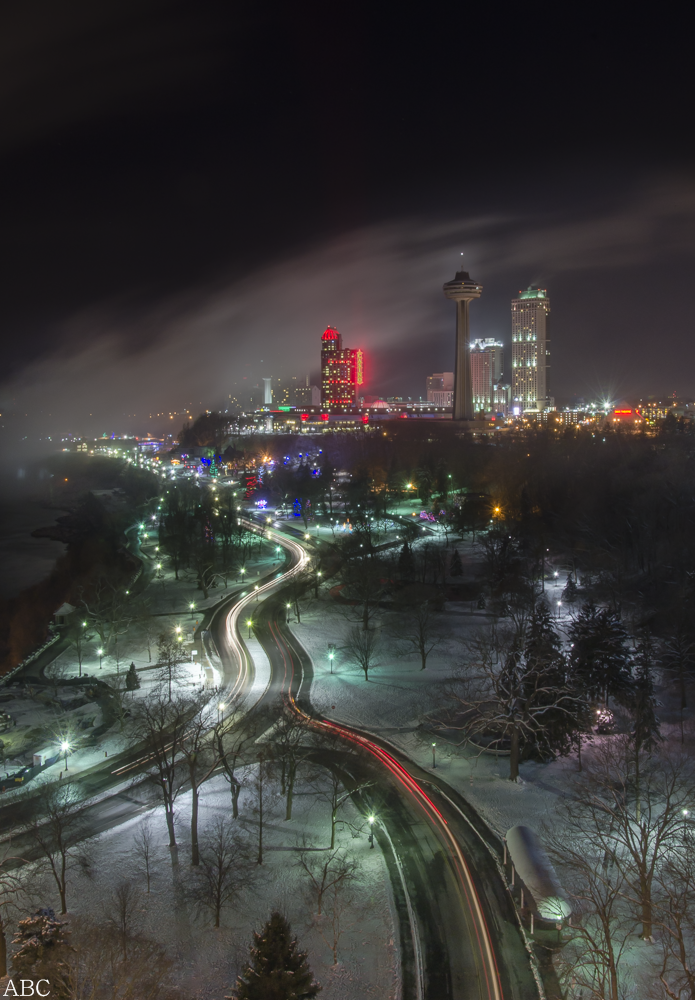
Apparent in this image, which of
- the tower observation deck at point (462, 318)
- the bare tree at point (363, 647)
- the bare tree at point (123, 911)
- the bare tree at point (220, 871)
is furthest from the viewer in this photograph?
the tower observation deck at point (462, 318)

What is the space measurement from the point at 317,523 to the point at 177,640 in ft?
75.6

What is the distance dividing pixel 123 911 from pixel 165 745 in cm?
556

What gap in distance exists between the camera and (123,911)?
926cm

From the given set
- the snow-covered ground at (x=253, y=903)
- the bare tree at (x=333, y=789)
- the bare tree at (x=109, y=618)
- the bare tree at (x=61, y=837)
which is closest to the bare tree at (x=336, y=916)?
the snow-covered ground at (x=253, y=903)

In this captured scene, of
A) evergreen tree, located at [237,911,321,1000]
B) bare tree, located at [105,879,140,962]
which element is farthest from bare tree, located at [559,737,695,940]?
bare tree, located at [105,879,140,962]

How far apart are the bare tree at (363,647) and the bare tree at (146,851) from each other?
893 cm

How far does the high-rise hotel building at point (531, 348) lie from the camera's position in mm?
157875

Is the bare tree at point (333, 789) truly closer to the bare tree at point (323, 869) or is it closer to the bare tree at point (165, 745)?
the bare tree at point (323, 869)

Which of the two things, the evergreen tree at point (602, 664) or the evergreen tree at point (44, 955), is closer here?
the evergreen tree at point (44, 955)

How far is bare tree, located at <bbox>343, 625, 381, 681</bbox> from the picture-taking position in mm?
20641

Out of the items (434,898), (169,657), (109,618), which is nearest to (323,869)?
(434,898)

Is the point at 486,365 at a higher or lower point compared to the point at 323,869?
higher

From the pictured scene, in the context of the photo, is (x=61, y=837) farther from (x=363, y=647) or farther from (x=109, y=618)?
(x=109, y=618)

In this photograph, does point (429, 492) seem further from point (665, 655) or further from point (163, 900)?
point (163, 900)
